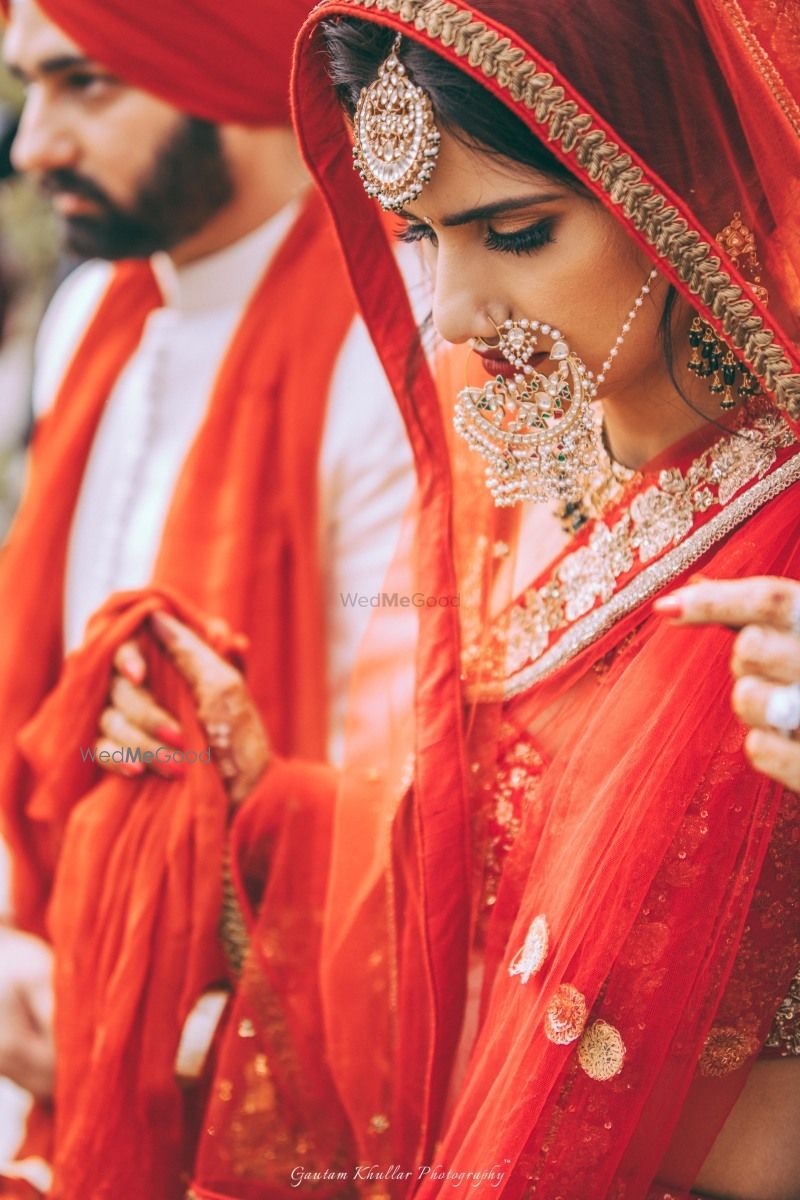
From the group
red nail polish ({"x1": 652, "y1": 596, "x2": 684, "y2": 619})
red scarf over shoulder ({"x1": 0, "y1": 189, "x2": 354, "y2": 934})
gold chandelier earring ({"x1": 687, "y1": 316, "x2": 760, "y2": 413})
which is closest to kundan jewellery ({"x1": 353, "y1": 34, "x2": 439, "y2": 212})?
gold chandelier earring ({"x1": 687, "y1": 316, "x2": 760, "y2": 413})

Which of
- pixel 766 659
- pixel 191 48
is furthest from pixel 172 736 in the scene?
pixel 191 48

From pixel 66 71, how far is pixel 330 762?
3.44 ft

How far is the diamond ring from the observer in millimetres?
616

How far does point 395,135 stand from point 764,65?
238 millimetres

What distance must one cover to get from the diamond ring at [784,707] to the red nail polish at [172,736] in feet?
2.38

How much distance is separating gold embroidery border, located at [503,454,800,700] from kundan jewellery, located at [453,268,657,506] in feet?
0.30

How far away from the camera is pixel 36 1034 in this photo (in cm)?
134

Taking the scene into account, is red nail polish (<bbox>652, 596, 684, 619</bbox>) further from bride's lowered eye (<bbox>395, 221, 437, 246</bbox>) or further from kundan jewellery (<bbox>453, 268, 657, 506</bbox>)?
bride's lowered eye (<bbox>395, 221, 437, 246</bbox>)

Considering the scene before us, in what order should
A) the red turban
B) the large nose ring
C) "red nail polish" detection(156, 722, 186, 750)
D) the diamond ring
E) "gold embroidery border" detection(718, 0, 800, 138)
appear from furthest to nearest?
the red turban < "red nail polish" detection(156, 722, 186, 750) < the large nose ring < "gold embroidery border" detection(718, 0, 800, 138) < the diamond ring

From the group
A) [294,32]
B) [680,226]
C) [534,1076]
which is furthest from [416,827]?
[294,32]

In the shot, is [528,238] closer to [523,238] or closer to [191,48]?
[523,238]

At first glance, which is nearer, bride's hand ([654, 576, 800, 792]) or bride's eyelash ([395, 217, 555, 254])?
bride's hand ([654, 576, 800, 792])

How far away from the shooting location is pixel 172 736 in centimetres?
123

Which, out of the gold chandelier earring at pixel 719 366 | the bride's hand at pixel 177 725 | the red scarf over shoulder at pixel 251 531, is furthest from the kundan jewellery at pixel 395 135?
the red scarf over shoulder at pixel 251 531
